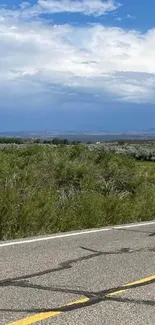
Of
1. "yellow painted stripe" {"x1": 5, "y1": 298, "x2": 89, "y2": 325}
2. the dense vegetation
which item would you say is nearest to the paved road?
"yellow painted stripe" {"x1": 5, "y1": 298, "x2": 89, "y2": 325}

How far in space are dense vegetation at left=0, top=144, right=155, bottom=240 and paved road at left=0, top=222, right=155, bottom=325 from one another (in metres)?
1.56

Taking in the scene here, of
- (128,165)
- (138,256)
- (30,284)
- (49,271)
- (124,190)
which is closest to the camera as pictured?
(30,284)

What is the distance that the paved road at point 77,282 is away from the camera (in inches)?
203

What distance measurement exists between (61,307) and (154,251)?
11.4ft

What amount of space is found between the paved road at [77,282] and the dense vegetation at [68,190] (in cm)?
156

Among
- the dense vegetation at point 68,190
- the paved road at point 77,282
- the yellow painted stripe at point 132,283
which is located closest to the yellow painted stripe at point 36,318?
the paved road at point 77,282

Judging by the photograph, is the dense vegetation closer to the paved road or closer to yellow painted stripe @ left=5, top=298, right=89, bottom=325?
the paved road

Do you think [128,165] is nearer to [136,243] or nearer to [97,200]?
[97,200]

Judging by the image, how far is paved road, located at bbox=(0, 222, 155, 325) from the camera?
203 inches

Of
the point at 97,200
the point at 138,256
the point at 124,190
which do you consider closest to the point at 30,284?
the point at 138,256

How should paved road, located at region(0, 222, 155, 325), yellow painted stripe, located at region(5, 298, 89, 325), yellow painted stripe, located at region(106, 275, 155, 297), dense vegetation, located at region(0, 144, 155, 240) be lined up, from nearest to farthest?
yellow painted stripe, located at region(5, 298, 89, 325) < paved road, located at region(0, 222, 155, 325) < yellow painted stripe, located at region(106, 275, 155, 297) < dense vegetation, located at region(0, 144, 155, 240)

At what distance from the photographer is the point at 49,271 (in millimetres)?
6855

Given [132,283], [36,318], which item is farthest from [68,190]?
[36,318]

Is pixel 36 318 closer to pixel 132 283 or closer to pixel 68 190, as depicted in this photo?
pixel 132 283
